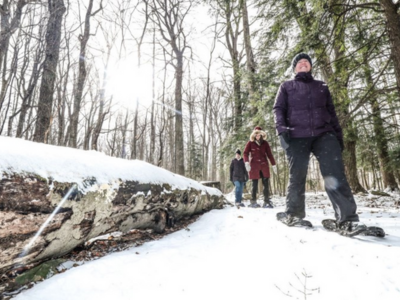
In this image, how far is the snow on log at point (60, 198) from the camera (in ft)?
4.86

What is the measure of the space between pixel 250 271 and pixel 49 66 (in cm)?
589

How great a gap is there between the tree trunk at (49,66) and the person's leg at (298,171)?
483 centimetres

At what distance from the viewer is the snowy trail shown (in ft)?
4.68

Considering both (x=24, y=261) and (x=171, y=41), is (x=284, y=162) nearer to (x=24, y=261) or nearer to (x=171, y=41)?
(x=171, y=41)

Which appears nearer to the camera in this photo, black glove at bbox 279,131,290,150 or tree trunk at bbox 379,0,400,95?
black glove at bbox 279,131,290,150

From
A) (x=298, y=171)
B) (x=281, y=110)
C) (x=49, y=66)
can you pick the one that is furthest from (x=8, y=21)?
(x=298, y=171)

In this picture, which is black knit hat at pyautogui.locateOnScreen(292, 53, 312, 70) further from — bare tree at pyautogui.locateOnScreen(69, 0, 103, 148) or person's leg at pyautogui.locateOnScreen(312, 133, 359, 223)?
bare tree at pyautogui.locateOnScreen(69, 0, 103, 148)

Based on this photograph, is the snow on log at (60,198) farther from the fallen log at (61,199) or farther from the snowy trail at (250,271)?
the snowy trail at (250,271)

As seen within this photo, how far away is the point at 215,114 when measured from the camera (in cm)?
2698

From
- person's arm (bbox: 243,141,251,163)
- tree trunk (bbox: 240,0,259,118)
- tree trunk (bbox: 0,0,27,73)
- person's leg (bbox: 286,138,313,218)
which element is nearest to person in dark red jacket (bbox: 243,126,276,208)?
person's arm (bbox: 243,141,251,163)

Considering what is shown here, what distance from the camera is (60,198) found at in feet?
5.72

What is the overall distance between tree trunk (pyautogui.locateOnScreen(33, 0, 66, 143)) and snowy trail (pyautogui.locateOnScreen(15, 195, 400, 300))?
412 cm

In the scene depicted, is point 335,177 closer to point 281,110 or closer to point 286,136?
point 286,136

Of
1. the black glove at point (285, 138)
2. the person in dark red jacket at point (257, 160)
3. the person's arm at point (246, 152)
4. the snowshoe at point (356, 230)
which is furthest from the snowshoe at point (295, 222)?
the person's arm at point (246, 152)
